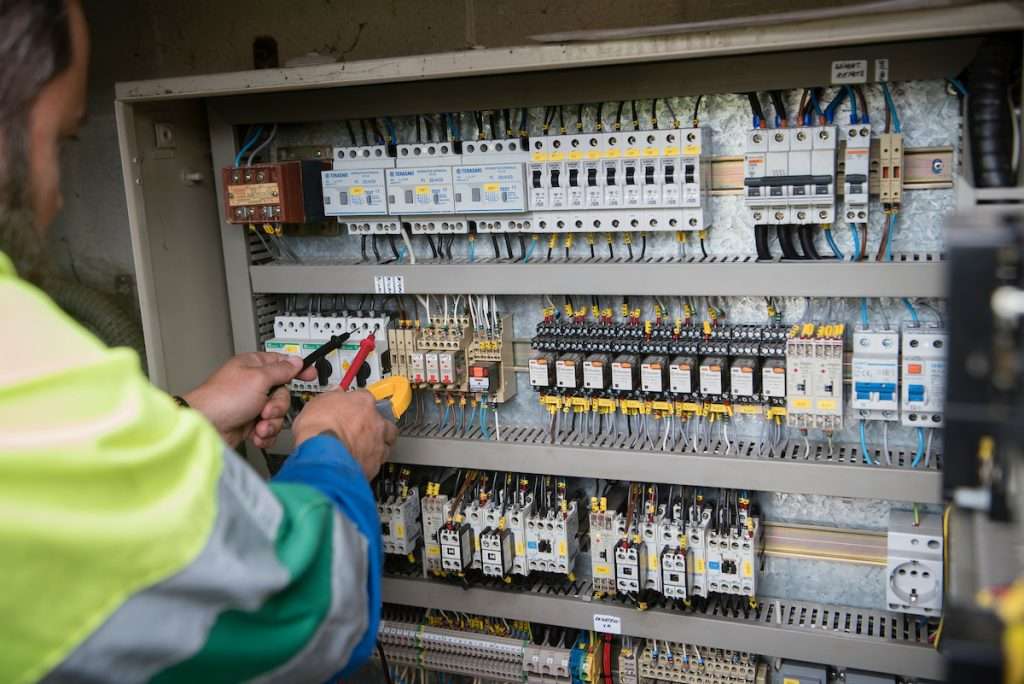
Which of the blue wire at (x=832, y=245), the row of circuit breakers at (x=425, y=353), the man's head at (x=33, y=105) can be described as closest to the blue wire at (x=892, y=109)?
the blue wire at (x=832, y=245)

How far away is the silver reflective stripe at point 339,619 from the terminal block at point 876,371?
54.9 inches

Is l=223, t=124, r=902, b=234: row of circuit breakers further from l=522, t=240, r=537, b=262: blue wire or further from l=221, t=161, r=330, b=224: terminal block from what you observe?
l=522, t=240, r=537, b=262: blue wire

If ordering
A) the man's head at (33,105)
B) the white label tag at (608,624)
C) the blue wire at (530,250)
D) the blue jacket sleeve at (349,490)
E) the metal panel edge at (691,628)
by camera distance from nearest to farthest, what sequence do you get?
the man's head at (33,105)
the blue jacket sleeve at (349,490)
the metal panel edge at (691,628)
the white label tag at (608,624)
the blue wire at (530,250)

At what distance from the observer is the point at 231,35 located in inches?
100.0

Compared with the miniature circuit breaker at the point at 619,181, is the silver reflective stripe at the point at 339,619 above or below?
below

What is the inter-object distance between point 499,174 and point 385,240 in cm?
50

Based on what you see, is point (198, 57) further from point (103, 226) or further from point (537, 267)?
point (537, 267)

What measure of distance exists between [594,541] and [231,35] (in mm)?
1793

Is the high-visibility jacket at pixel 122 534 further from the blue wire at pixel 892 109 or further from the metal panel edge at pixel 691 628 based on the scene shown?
the blue wire at pixel 892 109

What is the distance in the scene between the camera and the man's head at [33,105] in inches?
31.6

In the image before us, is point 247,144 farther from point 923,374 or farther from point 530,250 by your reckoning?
point 923,374

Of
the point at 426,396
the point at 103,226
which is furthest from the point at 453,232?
the point at 103,226

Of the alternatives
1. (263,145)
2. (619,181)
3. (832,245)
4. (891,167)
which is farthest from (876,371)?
(263,145)

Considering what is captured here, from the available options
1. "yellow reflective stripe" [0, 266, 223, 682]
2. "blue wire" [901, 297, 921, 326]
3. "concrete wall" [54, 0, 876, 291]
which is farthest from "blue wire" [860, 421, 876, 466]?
"yellow reflective stripe" [0, 266, 223, 682]
